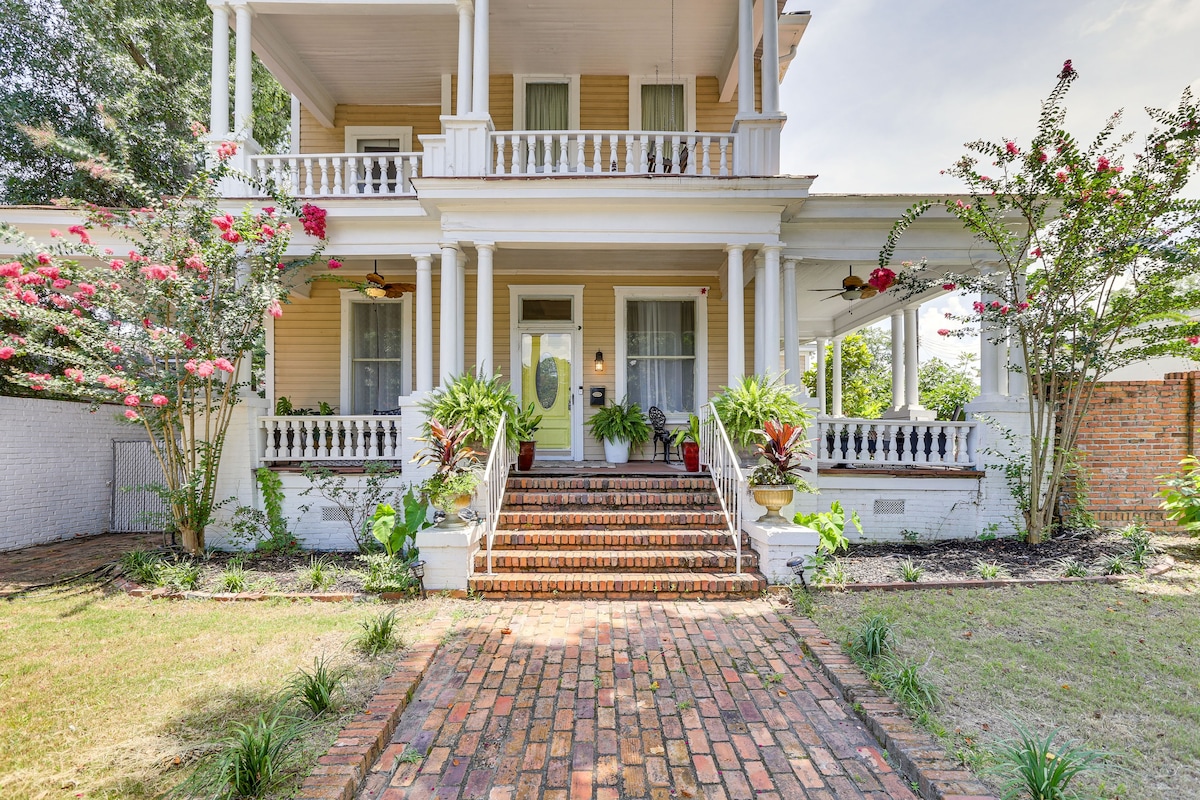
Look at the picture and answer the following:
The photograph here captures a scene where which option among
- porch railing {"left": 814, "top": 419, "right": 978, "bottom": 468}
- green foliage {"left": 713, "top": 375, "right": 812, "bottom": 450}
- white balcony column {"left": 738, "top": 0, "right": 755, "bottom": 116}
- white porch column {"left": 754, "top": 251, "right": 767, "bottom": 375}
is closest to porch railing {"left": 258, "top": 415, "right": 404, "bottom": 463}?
green foliage {"left": 713, "top": 375, "right": 812, "bottom": 450}

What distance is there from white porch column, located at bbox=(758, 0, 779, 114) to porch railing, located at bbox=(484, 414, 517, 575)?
4.88m

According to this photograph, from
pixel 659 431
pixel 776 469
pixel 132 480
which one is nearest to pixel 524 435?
pixel 659 431

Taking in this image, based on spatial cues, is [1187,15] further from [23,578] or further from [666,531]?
[23,578]

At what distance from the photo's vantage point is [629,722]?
274 cm

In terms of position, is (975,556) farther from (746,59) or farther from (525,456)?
(746,59)

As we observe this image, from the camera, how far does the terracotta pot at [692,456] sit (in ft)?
21.8

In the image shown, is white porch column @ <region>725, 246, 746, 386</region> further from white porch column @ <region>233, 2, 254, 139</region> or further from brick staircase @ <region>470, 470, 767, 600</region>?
white porch column @ <region>233, 2, 254, 139</region>

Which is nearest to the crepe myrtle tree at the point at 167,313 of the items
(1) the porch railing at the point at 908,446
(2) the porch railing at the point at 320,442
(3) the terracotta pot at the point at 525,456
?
(2) the porch railing at the point at 320,442

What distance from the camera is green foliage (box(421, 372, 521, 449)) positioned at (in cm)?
562

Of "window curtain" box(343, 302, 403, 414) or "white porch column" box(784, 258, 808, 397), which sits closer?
"white porch column" box(784, 258, 808, 397)

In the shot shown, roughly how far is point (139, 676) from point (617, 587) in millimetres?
3206

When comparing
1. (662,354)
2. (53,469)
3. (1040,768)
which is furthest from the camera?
(662,354)

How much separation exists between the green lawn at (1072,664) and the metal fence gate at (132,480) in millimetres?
9035

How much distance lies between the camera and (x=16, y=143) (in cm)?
1145
